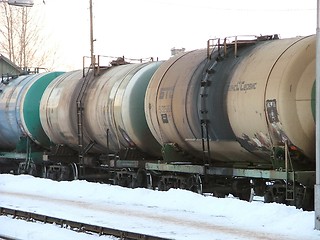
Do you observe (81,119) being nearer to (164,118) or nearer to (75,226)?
(164,118)

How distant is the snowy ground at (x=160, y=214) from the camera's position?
38.5 feet

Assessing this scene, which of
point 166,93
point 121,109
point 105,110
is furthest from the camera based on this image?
point 105,110

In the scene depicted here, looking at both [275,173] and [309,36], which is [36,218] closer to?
[275,173]

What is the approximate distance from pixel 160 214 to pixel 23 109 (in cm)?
1193

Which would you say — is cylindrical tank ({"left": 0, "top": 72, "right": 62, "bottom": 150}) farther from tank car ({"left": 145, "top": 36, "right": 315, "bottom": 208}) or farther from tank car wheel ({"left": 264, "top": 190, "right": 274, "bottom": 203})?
tank car wheel ({"left": 264, "top": 190, "right": 274, "bottom": 203})

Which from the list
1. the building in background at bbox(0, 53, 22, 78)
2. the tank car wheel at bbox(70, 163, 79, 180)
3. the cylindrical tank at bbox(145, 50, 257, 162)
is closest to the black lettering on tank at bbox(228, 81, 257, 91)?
the cylindrical tank at bbox(145, 50, 257, 162)

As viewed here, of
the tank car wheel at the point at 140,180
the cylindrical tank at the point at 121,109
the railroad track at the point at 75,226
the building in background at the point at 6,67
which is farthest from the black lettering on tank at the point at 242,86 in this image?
the building in background at the point at 6,67

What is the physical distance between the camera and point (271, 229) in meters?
11.9

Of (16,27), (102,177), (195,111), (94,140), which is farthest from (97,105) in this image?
(16,27)

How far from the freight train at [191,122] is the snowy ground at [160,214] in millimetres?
963

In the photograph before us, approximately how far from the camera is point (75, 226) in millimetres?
12664

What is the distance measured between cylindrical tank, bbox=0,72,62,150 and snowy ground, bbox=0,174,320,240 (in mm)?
5893

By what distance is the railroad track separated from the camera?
1122cm

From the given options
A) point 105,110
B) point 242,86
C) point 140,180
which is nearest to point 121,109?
point 105,110
